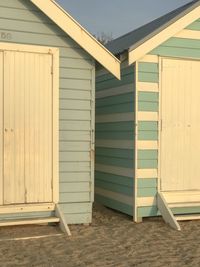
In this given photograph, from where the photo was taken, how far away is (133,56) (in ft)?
26.1

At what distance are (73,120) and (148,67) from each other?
1661 mm

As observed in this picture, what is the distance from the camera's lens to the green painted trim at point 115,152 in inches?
331

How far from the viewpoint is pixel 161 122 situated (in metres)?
8.34

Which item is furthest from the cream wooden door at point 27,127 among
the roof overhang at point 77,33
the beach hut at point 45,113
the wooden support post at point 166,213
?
the wooden support post at point 166,213

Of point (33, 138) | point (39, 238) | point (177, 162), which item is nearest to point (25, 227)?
point (39, 238)

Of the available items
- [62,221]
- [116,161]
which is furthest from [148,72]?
[62,221]

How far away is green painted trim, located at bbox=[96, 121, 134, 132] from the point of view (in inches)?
330

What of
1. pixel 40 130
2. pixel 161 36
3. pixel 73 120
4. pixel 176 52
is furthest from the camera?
pixel 176 52

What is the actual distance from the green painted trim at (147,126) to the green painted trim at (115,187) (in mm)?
1095

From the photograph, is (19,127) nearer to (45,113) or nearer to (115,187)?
(45,113)

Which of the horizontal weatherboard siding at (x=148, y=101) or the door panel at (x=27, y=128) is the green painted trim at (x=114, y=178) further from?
the door panel at (x=27, y=128)

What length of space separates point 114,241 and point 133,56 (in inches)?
123

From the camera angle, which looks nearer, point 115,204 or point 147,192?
point 147,192

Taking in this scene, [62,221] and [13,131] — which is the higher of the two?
[13,131]
